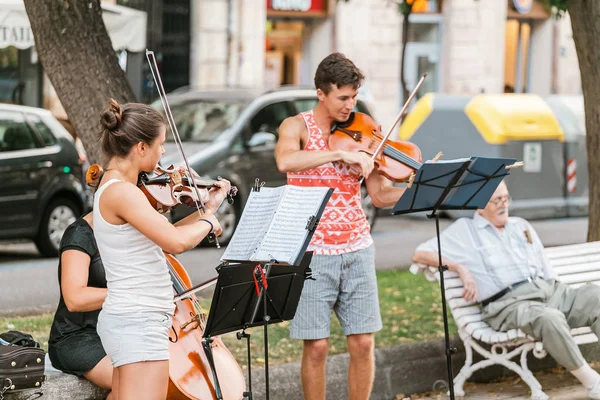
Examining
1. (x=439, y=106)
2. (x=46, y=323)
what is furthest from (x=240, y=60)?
(x=46, y=323)

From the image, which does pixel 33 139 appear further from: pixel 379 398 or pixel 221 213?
pixel 379 398

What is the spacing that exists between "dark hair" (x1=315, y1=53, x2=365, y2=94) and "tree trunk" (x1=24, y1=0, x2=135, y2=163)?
6.92 feet

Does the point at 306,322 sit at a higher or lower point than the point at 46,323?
higher

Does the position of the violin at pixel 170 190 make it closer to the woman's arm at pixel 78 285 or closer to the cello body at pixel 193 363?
the woman's arm at pixel 78 285

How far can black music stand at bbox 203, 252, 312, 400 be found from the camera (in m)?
4.64

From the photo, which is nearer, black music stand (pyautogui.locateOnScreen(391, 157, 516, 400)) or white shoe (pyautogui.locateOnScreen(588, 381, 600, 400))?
black music stand (pyautogui.locateOnScreen(391, 157, 516, 400))

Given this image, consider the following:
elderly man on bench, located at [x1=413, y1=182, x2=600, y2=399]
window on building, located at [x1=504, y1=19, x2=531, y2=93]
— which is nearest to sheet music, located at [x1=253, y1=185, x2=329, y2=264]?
elderly man on bench, located at [x1=413, y1=182, x2=600, y2=399]

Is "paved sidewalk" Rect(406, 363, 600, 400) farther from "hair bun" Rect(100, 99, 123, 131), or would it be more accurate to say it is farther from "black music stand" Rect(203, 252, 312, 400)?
"hair bun" Rect(100, 99, 123, 131)

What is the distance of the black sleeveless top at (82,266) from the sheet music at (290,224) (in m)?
0.75

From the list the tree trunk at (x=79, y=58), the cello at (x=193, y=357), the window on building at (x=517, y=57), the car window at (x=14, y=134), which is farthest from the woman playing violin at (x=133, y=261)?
the window on building at (x=517, y=57)

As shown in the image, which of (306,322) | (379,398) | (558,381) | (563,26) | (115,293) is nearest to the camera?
(115,293)

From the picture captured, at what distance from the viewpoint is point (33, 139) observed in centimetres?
1204

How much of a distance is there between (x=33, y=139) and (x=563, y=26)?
1700 centimetres

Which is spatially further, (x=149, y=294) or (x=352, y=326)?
(x=352, y=326)
